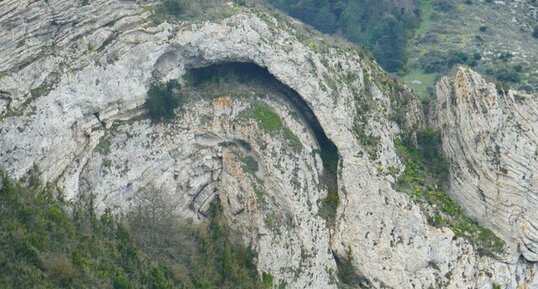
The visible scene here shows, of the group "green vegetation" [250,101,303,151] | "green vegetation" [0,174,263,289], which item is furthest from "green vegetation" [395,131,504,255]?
"green vegetation" [0,174,263,289]

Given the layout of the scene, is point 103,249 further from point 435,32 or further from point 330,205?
point 435,32

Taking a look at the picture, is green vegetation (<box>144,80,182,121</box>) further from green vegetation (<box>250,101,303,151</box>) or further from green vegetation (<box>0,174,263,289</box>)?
green vegetation (<box>0,174,263,289</box>)

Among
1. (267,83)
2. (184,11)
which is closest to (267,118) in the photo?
(267,83)

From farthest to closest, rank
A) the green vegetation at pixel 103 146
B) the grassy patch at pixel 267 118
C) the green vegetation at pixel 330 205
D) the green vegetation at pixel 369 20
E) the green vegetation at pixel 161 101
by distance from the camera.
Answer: the green vegetation at pixel 369 20 → the grassy patch at pixel 267 118 → the green vegetation at pixel 330 205 → the green vegetation at pixel 161 101 → the green vegetation at pixel 103 146

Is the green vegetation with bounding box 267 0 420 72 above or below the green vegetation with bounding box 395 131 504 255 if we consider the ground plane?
below

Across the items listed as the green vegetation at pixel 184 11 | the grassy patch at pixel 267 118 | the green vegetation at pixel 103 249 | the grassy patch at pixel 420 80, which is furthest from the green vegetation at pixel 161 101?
the grassy patch at pixel 420 80

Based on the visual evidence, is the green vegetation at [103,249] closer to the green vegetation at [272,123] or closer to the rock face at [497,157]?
the green vegetation at [272,123]
